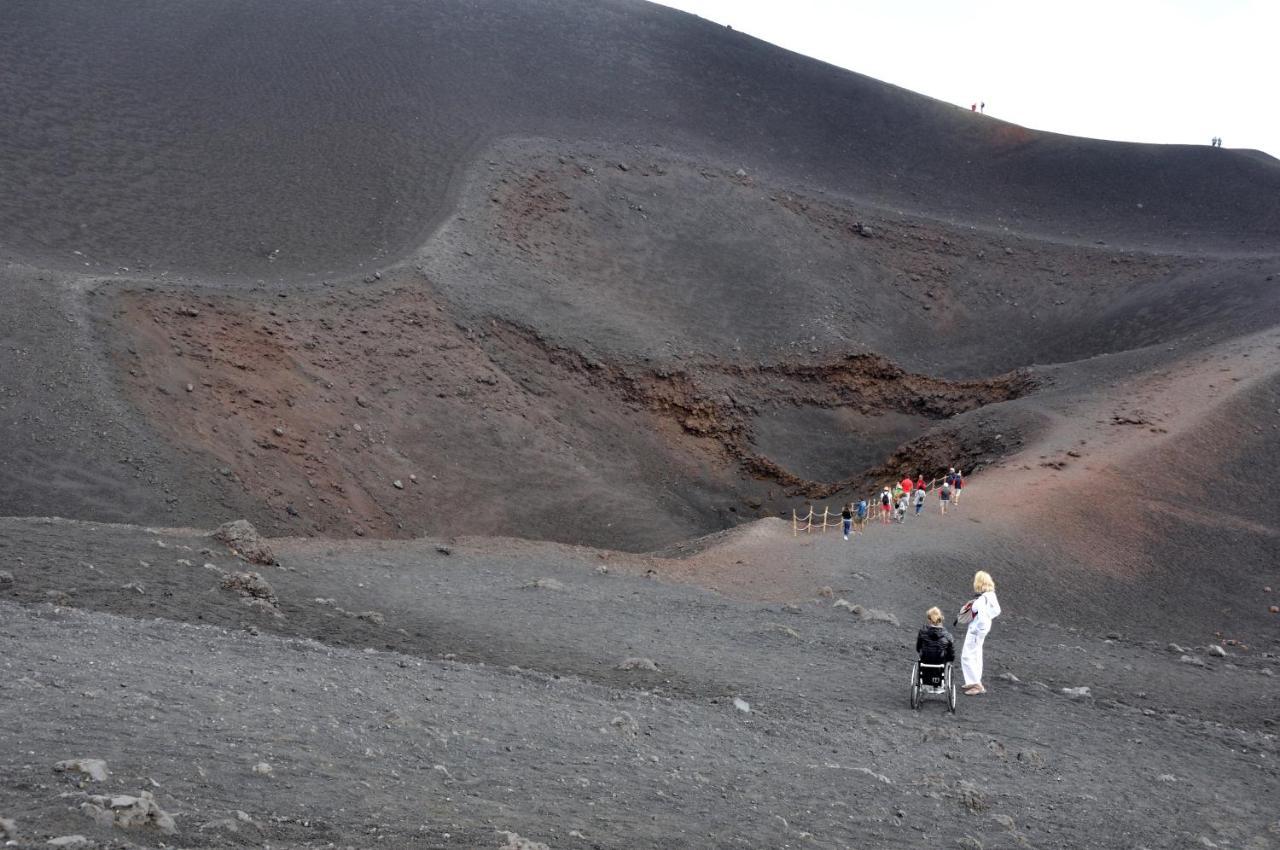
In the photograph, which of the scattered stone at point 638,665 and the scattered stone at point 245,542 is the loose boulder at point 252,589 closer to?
the scattered stone at point 245,542

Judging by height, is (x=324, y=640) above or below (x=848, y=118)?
below

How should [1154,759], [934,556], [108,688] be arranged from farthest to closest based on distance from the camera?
[934,556] < [1154,759] < [108,688]

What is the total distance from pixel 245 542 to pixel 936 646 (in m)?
8.77

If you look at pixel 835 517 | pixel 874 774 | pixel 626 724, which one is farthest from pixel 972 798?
pixel 835 517

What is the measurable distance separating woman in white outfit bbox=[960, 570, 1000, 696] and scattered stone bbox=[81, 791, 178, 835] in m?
9.22

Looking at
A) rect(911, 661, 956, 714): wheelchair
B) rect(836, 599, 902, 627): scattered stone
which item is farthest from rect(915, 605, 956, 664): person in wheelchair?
rect(836, 599, 902, 627): scattered stone

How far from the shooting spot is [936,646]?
1237 centimetres

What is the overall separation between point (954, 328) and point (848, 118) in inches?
575

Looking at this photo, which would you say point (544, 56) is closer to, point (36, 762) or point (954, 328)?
point (954, 328)

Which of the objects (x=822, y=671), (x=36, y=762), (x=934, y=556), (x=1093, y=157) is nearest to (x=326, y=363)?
(x=934, y=556)

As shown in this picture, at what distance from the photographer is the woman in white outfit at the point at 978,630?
1308cm

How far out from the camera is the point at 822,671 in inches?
554

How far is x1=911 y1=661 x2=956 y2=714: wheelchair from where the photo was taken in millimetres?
12578

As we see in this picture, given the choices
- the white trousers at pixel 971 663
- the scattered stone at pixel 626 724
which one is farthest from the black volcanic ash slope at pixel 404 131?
the white trousers at pixel 971 663
